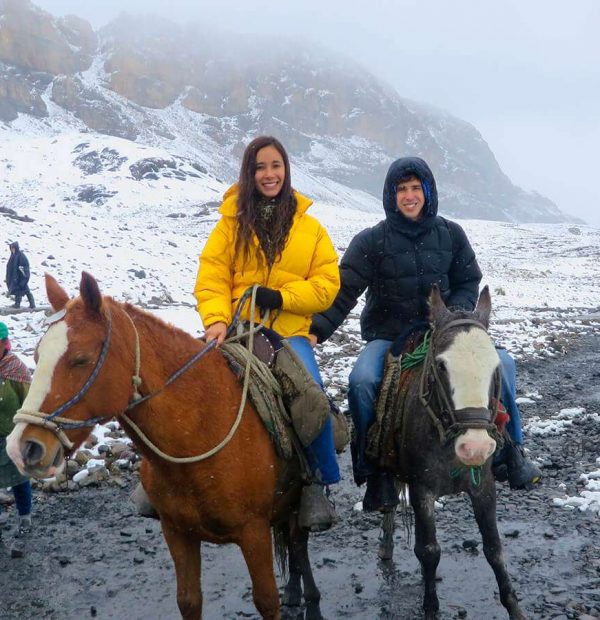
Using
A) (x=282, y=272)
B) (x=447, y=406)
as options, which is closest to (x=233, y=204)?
(x=282, y=272)

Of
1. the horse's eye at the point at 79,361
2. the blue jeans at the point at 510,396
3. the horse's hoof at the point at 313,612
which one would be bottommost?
the horse's hoof at the point at 313,612

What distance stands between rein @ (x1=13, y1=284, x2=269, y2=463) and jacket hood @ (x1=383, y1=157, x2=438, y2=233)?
1.70 m

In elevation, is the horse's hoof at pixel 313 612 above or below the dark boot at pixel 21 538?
above

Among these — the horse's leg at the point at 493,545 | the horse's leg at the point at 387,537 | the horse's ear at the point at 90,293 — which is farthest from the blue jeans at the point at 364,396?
the horse's ear at the point at 90,293

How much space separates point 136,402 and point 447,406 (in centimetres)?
194

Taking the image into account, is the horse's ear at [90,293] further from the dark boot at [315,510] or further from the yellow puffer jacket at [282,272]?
the dark boot at [315,510]

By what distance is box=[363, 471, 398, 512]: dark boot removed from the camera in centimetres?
471

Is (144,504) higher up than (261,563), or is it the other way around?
(144,504)

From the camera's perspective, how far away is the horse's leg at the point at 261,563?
11.0 ft

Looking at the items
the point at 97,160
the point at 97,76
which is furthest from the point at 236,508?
the point at 97,76

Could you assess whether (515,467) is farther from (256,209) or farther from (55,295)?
(55,295)

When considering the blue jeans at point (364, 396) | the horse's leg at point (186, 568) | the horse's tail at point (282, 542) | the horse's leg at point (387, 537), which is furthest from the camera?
the horse's leg at point (387, 537)

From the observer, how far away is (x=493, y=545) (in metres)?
3.99

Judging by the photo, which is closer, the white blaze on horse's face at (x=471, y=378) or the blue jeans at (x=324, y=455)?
the white blaze on horse's face at (x=471, y=378)
